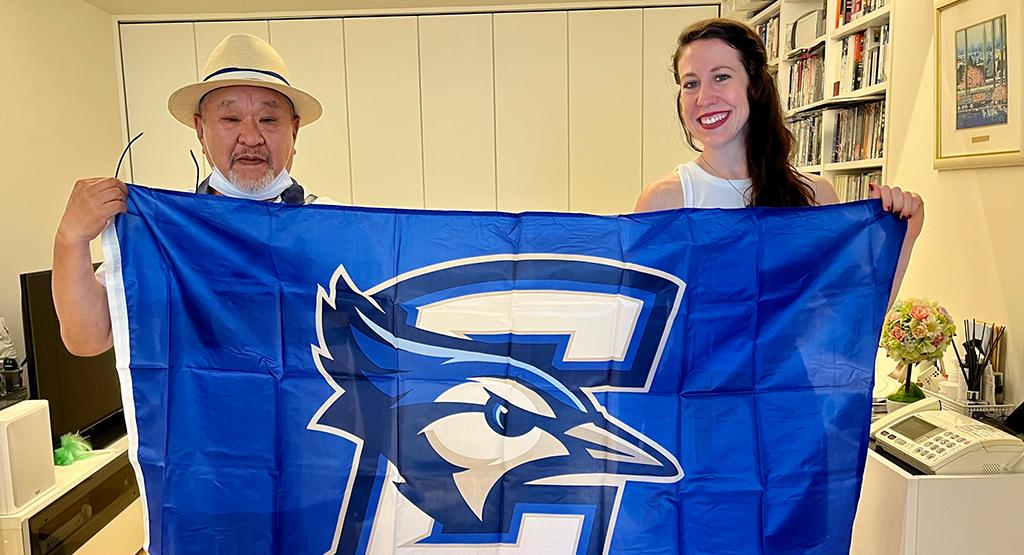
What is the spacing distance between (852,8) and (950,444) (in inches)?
80.6

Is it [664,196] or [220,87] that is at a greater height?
[220,87]

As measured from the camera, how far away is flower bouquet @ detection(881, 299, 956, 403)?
2.15 metres

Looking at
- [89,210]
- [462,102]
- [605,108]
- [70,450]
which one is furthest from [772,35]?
[70,450]

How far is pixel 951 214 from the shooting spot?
7.97ft

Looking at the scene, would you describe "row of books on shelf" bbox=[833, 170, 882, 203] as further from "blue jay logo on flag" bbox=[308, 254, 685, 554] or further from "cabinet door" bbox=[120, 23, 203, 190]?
"cabinet door" bbox=[120, 23, 203, 190]

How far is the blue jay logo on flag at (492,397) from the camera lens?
1409 mm

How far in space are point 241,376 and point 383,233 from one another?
375 mm

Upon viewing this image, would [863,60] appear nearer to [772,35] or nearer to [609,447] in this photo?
[772,35]

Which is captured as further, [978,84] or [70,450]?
[70,450]

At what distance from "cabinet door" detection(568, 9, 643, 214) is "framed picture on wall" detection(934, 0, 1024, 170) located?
238 cm

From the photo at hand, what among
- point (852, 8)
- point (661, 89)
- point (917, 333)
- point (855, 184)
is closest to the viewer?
point (917, 333)

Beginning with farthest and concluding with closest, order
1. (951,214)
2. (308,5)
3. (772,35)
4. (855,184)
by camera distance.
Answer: (308,5), (772,35), (855,184), (951,214)

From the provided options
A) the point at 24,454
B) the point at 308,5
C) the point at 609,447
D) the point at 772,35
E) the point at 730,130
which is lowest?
the point at 24,454

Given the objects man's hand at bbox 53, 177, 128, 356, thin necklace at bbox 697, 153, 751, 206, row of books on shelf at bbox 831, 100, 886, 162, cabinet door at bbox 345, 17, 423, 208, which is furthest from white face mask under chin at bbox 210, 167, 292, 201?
cabinet door at bbox 345, 17, 423, 208
